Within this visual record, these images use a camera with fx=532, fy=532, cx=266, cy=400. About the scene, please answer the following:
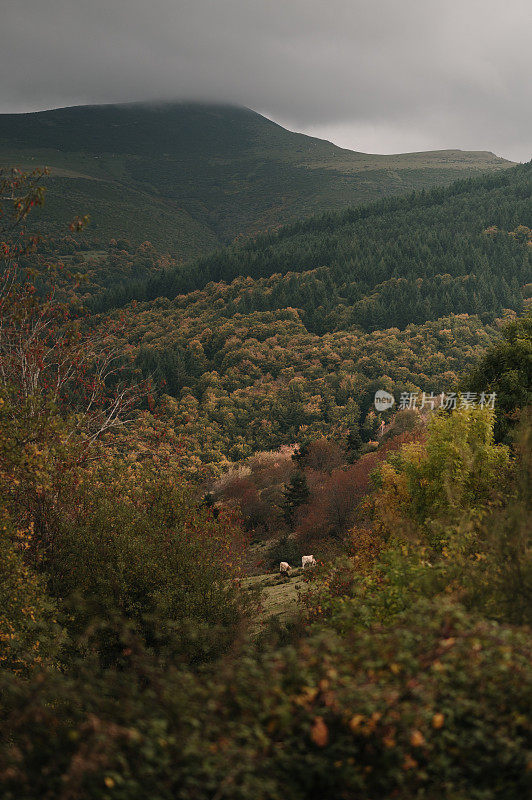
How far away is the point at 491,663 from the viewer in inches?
282

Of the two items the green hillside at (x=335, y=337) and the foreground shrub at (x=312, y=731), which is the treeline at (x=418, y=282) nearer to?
the green hillside at (x=335, y=337)

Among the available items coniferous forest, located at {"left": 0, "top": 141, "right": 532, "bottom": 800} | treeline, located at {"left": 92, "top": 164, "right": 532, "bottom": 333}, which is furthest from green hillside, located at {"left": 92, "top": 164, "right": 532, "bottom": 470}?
coniferous forest, located at {"left": 0, "top": 141, "right": 532, "bottom": 800}

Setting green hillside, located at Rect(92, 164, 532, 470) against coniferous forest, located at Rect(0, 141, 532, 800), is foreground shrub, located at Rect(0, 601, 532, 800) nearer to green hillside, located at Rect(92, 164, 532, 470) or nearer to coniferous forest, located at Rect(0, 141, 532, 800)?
coniferous forest, located at Rect(0, 141, 532, 800)

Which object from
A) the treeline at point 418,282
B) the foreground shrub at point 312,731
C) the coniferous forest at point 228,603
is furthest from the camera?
the treeline at point 418,282

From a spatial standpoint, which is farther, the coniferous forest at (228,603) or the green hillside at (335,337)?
the green hillside at (335,337)

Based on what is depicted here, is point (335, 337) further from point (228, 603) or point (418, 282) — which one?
point (228, 603)

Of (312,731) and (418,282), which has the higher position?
(418,282)

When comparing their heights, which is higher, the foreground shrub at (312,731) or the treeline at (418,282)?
the treeline at (418,282)

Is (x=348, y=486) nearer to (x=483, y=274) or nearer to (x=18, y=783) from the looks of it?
(x=18, y=783)

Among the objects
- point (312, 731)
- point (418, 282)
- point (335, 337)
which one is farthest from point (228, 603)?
point (418, 282)

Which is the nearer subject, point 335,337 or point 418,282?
point 335,337

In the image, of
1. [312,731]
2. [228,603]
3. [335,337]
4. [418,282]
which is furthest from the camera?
[418,282]

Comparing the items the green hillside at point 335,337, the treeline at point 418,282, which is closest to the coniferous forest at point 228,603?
Result: the green hillside at point 335,337

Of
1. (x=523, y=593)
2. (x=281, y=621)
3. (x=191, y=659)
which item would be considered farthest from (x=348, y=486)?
(x=523, y=593)
